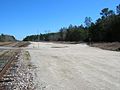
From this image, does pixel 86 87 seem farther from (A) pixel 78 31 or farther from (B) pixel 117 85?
(A) pixel 78 31

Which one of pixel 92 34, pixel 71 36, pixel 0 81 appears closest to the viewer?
pixel 0 81

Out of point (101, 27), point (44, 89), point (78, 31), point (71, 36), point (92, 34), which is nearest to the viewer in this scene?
point (44, 89)

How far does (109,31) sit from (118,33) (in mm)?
6070

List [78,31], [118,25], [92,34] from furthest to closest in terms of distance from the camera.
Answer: [78,31]
[92,34]
[118,25]

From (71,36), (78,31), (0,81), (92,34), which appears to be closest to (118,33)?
(92,34)

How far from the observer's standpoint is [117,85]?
1147 cm

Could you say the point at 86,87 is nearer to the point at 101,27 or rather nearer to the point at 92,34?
the point at 101,27

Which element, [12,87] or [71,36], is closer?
[12,87]

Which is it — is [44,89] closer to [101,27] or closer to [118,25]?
[118,25]

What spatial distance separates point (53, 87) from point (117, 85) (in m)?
2.50

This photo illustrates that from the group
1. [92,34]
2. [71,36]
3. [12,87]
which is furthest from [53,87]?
[71,36]

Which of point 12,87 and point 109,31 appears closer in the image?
point 12,87

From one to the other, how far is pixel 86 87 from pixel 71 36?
162638 mm

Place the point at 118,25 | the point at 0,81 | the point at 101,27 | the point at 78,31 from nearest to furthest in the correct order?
the point at 0,81
the point at 118,25
the point at 101,27
the point at 78,31
